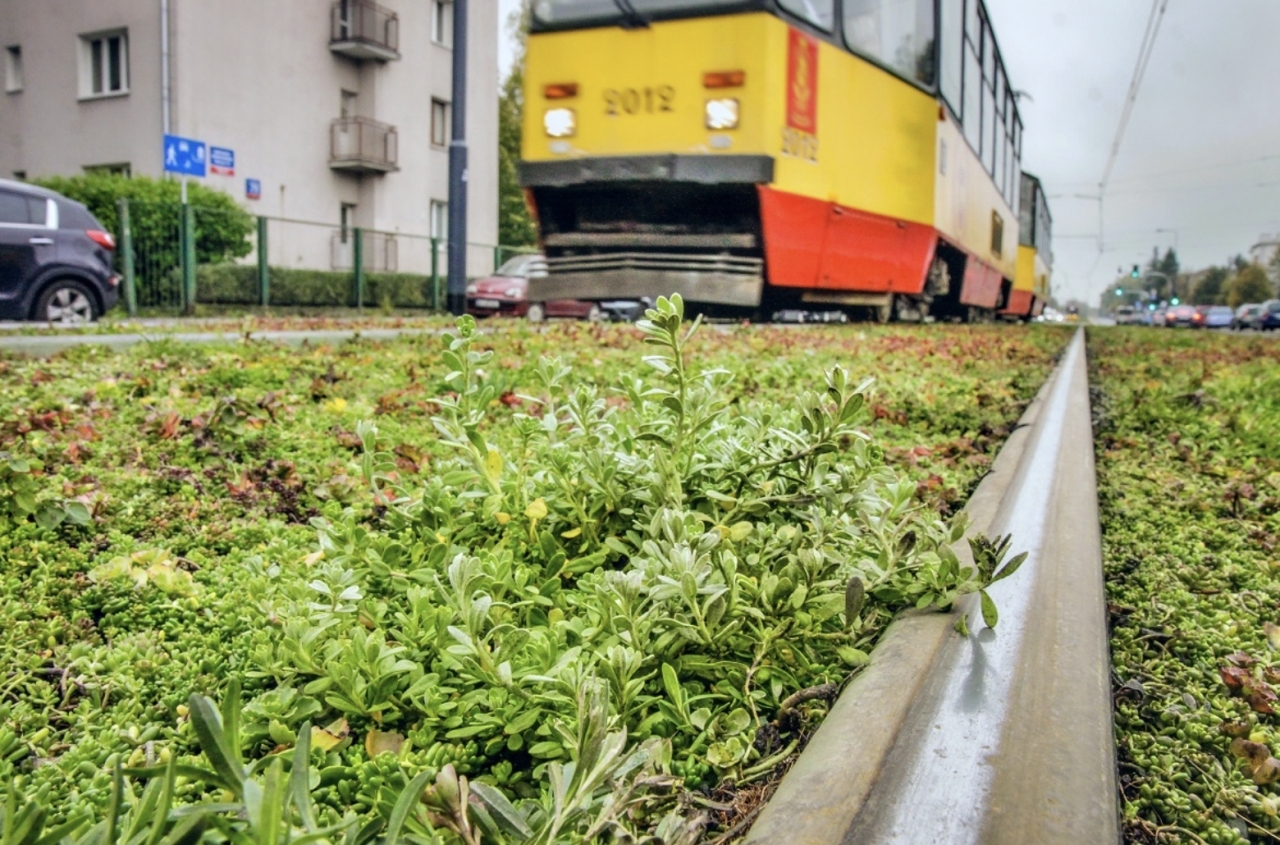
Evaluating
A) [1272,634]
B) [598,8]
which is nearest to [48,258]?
[598,8]

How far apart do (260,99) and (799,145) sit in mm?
21156

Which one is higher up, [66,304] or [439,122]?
[439,122]

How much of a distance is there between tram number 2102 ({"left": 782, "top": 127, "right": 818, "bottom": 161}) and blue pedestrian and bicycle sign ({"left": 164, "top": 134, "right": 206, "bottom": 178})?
11897 millimetres

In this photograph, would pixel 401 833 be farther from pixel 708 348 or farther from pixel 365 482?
pixel 708 348

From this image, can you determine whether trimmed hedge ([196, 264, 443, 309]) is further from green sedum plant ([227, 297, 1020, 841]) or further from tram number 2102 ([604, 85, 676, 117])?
green sedum plant ([227, 297, 1020, 841])

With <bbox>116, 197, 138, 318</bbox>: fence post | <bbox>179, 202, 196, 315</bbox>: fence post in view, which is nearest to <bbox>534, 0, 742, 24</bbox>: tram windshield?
<bbox>116, 197, 138, 318</bbox>: fence post

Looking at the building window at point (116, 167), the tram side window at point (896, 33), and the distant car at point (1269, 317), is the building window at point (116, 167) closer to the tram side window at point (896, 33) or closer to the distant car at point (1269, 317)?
the tram side window at point (896, 33)

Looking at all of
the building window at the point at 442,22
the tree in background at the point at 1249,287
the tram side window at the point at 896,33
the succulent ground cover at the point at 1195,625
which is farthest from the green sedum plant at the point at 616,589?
the tree in background at the point at 1249,287

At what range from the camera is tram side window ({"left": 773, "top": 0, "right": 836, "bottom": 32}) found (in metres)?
9.27

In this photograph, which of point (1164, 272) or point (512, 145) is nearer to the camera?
point (512, 145)

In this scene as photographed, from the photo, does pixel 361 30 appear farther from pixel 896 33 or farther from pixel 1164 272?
pixel 1164 272

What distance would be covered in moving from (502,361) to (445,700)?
13.4 ft

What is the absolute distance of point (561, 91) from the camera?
32.2 feet

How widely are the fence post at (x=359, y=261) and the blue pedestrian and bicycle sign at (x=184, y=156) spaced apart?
4.40 m
